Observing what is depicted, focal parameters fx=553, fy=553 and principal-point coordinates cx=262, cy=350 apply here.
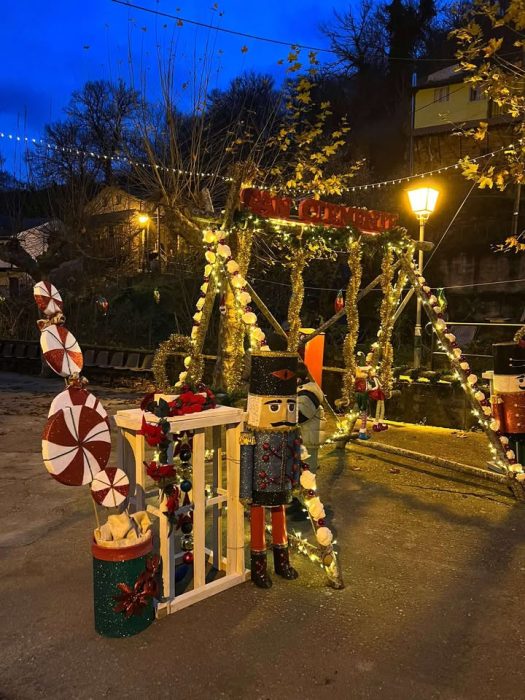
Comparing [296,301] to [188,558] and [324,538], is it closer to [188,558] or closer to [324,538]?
[324,538]

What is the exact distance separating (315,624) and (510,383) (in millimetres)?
4127

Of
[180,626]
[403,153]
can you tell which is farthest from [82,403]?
[403,153]

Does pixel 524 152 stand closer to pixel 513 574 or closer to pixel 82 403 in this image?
pixel 513 574

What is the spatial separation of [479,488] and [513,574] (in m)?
2.27

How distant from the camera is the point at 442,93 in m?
25.9

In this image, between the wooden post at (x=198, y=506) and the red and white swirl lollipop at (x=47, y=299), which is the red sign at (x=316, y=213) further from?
the wooden post at (x=198, y=506)

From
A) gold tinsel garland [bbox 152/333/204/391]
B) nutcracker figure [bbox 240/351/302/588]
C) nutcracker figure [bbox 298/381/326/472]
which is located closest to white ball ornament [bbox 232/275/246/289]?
nutcracker figure [bbox 298/381/326/472]

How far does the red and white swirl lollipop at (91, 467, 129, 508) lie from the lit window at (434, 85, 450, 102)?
27.2m

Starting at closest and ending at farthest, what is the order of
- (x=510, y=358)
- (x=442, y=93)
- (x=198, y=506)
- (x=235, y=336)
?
(x=198, y=506), (x=510, y=358), (x=235, y=336), (x=442, y=93)

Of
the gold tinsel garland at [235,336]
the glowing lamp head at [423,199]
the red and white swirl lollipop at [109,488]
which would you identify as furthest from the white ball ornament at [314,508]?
the glowing lamp head at [423,199]

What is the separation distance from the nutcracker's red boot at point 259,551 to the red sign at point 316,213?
364 centimetres

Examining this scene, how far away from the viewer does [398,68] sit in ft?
111

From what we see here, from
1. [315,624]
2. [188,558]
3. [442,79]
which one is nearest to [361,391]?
[188,558]

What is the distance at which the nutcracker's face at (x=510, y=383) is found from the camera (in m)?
6.50
